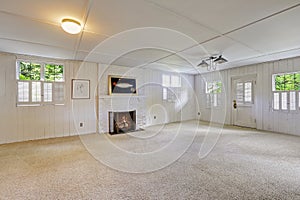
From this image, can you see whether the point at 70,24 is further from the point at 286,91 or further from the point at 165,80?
the point at 286,91

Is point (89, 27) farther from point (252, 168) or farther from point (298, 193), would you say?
point (298, 193)

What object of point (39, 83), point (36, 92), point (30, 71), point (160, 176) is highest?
point (30, 71)

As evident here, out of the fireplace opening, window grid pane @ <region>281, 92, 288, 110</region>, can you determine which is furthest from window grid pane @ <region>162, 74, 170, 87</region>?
window grid pane @ <region>281, 92, 288, 110</region>

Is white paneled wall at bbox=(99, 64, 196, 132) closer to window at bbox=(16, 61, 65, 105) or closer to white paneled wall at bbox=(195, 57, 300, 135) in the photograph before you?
window at bbox=(16, 61, 65, 105)

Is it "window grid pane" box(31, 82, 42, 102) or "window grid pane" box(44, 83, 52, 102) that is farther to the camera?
"window grid pane" box(44, 83, 52, 102)

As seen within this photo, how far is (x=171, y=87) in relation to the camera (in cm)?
702

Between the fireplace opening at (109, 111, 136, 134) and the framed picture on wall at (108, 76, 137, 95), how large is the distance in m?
0.71

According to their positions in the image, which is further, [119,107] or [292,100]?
[119,107]

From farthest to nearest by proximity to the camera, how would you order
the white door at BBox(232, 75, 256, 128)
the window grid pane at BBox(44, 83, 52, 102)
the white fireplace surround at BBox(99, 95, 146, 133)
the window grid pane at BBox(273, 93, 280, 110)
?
the white door at BBox(232, 75, 256, 128), the white fireplace surround at BBox(99, 95, 146, 133), the window grid pane at BBox(273, 93, 280, 110), the window grid pane at BBox(44, 83, 52, 102)

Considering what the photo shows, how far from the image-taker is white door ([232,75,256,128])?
5633mm

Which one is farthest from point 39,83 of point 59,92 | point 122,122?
point 122,122

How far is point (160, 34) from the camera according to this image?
2955 mm


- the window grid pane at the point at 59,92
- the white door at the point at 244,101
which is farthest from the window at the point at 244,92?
the window grid pane at the point at 59,92

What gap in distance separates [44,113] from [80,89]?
1.13 meters
